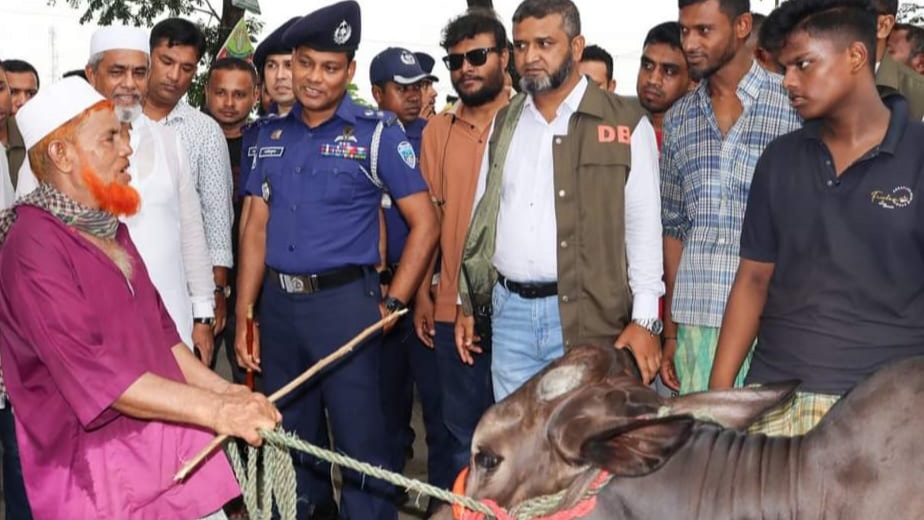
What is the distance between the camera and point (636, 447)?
2238 millimetres

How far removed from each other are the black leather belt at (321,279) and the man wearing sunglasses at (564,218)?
22.7 inches

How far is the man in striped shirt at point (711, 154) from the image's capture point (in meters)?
3.99

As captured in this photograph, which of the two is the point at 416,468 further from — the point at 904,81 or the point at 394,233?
the point at 904,81

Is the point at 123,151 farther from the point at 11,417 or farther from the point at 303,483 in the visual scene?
the point at 303,483

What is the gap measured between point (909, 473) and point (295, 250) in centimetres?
310

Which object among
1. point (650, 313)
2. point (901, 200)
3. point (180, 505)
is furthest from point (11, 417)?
point (901, 200)

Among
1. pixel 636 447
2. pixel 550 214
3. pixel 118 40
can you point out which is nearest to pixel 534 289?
pixel 550 214

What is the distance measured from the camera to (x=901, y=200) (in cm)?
291

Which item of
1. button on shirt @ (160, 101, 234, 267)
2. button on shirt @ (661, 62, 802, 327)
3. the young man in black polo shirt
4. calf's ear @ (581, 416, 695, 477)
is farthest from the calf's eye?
button on shirt @ (160, 101, 234, 267)

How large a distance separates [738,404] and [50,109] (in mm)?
2059

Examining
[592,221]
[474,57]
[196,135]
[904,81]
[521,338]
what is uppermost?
[474,57]

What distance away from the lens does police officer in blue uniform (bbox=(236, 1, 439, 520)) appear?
4703 millimetres

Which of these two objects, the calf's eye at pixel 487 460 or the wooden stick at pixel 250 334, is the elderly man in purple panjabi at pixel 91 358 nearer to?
the calf's eye at pixel 487 460

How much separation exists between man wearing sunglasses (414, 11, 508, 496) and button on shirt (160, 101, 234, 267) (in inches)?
39.6
